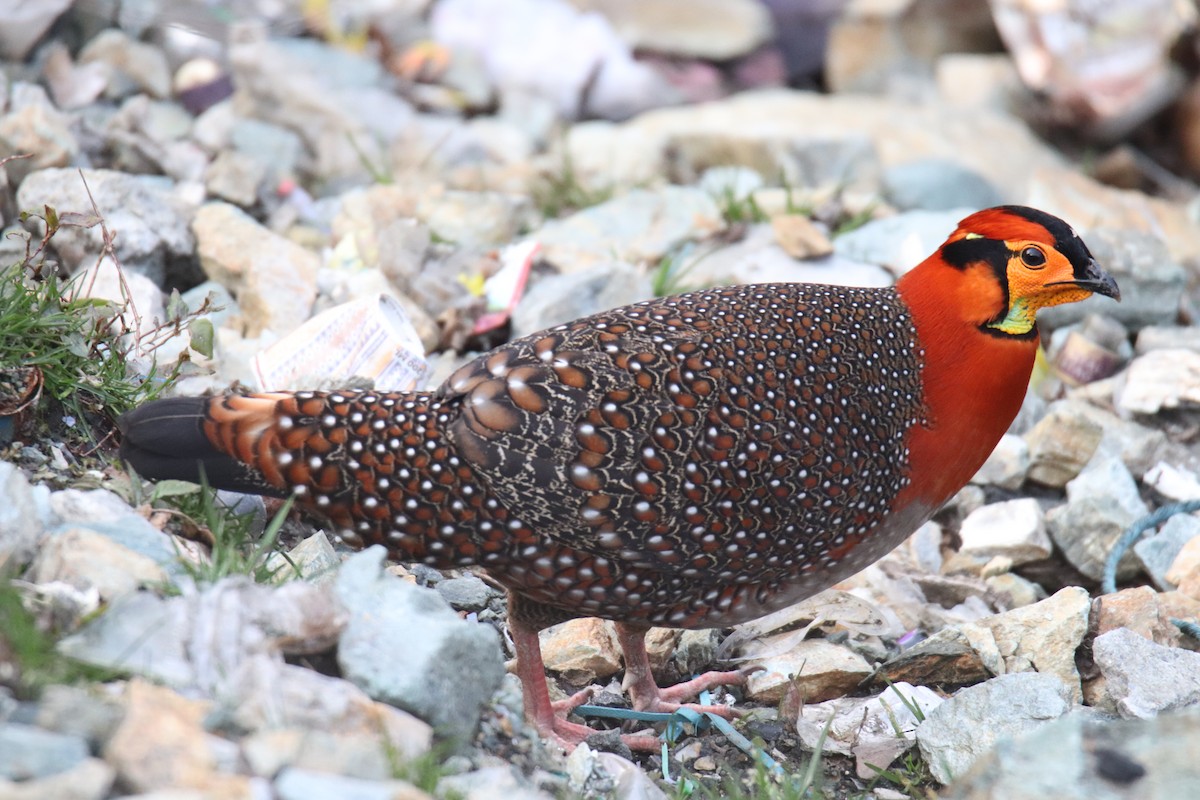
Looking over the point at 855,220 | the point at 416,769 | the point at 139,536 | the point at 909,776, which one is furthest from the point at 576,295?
the point at 416,769

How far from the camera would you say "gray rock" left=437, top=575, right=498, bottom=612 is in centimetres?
409

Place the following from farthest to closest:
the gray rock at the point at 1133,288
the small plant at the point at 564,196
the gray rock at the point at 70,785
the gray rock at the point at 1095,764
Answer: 1. the small plant at the point at 564,196
2. the gray rock at the point at 1133,288
3. the gray rock at the point at 1095,764
4. the gray rock at the point at 70,785

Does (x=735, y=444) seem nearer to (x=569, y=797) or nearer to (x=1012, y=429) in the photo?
(x=569, y=797)

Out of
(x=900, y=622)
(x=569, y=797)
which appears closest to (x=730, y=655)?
(x=900, y=622)

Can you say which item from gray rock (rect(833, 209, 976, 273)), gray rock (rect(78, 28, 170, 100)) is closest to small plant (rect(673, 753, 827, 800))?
gray rock (rect(833, 209, 976, 273))

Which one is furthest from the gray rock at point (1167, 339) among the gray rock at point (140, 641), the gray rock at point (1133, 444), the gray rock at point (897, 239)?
the gray rock at point (140, 641)

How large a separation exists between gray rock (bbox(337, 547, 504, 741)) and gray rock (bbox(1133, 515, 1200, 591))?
2792 millimetres

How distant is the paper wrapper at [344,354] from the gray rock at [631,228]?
142cm

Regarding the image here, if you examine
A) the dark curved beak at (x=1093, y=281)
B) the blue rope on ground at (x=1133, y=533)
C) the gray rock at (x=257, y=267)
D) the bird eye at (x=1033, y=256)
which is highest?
the bird eye at (x=1033, y=256)

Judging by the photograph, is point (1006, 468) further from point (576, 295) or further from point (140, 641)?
point (140, 641)

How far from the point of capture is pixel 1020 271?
377cm

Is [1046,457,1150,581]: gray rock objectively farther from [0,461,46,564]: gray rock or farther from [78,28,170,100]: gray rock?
[78,28,170,100]: gray rock

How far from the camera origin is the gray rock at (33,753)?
2.29 metres

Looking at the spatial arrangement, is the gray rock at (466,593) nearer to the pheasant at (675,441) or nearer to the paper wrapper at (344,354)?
the pheasant at (675,441)
